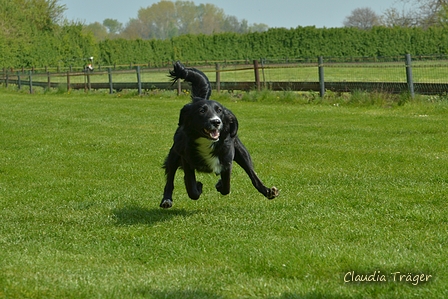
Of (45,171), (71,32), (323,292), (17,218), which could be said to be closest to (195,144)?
(17,218)

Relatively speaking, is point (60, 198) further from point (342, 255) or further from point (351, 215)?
point (342, 255)

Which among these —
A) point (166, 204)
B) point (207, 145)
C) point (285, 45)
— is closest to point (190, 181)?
point (166, 204)

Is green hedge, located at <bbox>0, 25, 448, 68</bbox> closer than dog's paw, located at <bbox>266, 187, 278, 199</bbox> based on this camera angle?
No

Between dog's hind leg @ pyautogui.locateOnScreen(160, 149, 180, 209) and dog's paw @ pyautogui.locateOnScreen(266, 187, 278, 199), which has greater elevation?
dog's hind leg @ pyautogui.locateOnScreen(160, 149, 180, 209)

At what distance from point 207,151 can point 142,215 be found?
979 mm

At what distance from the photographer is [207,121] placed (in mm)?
6211

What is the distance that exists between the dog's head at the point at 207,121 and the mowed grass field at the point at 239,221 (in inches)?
32.4

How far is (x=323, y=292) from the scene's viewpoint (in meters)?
4.02

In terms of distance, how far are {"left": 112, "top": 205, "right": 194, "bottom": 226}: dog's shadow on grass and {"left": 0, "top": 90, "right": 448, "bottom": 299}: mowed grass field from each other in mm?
20

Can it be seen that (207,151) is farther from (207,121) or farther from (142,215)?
(142,215)

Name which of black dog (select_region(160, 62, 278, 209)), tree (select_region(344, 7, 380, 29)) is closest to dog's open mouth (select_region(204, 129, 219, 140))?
black dog (select_region(160, 62, 278, 209))

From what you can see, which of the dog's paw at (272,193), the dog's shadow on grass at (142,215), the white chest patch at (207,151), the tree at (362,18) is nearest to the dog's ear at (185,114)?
the white chest patch at (207,151)

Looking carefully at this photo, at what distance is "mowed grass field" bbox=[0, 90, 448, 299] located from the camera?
432 centimetres

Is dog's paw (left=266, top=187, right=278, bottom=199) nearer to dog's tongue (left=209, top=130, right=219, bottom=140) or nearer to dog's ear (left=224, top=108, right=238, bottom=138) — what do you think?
dog's ear (left=224, top=108, right=238, bottom=138)
